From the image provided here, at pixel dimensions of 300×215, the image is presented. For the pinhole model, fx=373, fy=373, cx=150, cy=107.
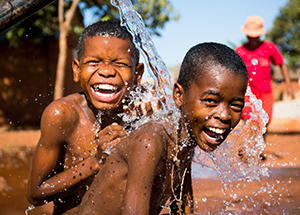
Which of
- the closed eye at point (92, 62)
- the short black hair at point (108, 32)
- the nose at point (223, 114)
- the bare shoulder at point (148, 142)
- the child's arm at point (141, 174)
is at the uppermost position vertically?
the short black hair at point (108, 32)

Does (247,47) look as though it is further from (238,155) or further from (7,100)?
(7,100)

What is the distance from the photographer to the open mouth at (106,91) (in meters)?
2.65

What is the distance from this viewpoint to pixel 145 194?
187 centimetres

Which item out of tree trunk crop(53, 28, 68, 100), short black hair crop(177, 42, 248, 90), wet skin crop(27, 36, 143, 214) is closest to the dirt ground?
wet skin crop(27, 36, 143, 214)

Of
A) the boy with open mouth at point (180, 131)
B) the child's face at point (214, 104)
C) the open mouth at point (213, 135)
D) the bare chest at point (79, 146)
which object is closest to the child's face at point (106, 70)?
the bare chest at point (79, 146)

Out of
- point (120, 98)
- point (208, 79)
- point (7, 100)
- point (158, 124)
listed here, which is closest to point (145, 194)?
point (158, 124)

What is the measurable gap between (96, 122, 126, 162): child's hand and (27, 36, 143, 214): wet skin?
0.01 m

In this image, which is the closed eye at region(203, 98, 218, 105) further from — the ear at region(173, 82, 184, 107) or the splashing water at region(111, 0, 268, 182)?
the splashing water at region(111, 0, 268, 182)

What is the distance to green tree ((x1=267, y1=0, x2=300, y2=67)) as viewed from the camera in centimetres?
2898

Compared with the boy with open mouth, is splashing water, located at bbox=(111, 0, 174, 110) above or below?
above

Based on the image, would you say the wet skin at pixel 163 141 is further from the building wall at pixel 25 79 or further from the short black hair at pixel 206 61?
the building wall at pixel 25 79

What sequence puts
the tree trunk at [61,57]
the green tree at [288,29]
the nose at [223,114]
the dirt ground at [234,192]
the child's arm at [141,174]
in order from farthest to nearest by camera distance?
the green tree at [288,29] → the tree trunk at [61,57] → the dirt ground at [234,192] → the nose at [223,114] → the child's arm at [141,174]

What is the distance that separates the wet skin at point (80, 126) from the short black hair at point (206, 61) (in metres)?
0.59

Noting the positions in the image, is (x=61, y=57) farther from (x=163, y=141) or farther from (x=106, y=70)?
(x=163, y=141)
